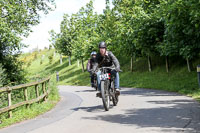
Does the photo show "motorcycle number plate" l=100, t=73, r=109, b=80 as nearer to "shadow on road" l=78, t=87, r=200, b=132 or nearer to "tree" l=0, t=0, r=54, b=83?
"shadow on road" l=78, t=87, r=200, b=132

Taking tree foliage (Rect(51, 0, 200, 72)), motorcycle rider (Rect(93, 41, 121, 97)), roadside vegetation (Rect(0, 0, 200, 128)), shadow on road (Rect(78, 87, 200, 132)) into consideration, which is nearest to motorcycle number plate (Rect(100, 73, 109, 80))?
motorcycle rider (Rect(93, 41, 121, 97))

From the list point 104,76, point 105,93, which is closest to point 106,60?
point 104,76

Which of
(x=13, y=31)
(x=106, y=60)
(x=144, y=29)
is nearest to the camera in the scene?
(x=106, y=60)

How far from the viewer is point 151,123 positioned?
19.9 ft

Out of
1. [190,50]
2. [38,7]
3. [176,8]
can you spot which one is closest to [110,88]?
[176,8]

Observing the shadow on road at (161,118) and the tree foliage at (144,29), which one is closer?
the shadow on road at (161,118)

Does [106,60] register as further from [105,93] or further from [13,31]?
[13,31]

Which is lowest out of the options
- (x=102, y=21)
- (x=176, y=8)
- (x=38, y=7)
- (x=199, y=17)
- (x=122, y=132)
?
(x=122, y=132)

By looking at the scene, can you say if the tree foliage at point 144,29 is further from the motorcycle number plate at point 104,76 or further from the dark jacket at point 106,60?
the motorcycle number plate at point 104,76

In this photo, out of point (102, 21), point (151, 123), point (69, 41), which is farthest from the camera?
point (69, 41)

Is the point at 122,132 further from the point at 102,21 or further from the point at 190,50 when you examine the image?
the point at 102,21

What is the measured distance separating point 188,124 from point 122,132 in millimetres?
1456

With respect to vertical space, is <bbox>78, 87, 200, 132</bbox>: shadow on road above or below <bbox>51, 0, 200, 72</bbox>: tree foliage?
below

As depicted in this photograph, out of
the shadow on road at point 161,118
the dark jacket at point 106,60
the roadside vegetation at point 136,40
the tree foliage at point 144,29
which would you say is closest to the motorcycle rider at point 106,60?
the dark jacket at point 106,60
